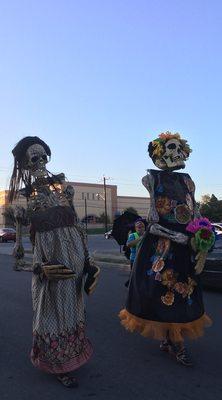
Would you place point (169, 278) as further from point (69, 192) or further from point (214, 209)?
point (214, 209)

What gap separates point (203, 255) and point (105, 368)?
55.4 inches

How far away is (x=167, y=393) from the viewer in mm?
4270

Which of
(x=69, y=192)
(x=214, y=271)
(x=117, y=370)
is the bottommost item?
(x=117, y=370)

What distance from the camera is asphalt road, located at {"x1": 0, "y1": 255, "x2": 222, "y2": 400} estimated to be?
14.2ft

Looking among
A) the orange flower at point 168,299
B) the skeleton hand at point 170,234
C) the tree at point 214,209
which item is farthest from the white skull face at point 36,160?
the tree at point 214,209

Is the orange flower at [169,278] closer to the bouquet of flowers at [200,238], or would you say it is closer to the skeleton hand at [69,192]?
the bouquet of flowers at [200,238]

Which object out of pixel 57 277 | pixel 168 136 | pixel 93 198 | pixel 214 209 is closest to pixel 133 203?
pixel 93 198

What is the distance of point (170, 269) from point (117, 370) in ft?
3.47

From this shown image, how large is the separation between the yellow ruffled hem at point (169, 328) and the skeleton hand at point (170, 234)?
780 millimetres

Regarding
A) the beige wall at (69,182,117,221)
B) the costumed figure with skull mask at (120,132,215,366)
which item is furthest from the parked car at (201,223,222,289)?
the beige wall at (69,182,117,221)

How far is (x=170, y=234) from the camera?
5.11 m

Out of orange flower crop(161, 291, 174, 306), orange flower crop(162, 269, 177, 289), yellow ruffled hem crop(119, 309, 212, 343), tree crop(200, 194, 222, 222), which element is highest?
tree crop(200, 194, 222, 222)

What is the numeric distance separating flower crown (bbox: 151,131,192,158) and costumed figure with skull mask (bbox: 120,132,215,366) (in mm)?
233

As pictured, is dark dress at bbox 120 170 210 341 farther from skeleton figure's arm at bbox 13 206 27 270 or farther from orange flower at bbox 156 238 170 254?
skeleton figure's arm at bbox 13 206 27 270
